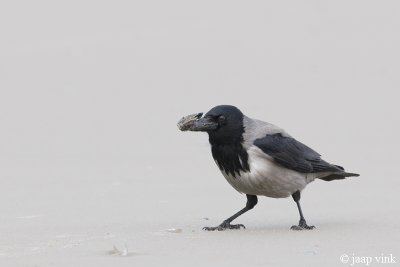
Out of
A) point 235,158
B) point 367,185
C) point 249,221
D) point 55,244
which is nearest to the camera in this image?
point 55,244

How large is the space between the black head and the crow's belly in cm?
23

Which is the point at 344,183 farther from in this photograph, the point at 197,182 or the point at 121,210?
the point at 121,210

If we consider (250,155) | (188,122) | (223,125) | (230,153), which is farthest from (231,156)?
(188,122)

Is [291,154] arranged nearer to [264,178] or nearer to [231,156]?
[264,178]

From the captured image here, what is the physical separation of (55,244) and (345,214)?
136 inches

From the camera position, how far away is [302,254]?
799cm

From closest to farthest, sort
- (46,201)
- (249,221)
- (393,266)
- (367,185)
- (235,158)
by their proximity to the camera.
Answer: (393,266) < (235,158) < (249,221) < (46,201) < (367,185)

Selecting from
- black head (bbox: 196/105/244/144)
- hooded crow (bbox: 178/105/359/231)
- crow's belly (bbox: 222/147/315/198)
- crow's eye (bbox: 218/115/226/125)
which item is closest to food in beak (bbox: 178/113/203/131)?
hooded crow (bbox: 178/105/359/231)

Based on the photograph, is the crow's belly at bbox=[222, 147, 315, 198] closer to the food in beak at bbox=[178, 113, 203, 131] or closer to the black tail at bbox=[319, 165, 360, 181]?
the food in beak at bbox=[178, 113, 203, 131]

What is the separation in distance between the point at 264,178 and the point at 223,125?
0.62 m

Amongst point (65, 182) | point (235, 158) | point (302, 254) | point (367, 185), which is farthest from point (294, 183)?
Result: point (65, 182)

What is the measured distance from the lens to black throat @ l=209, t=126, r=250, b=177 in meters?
9.64

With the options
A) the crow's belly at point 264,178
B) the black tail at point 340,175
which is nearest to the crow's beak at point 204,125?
the crow's belly at point 264,178

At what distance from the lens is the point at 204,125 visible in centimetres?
971
